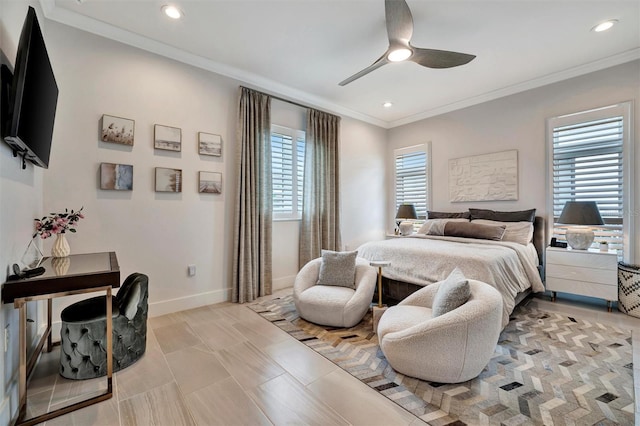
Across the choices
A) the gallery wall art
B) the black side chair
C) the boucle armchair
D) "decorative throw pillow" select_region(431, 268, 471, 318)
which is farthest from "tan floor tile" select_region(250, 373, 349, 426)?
the gallery wall art

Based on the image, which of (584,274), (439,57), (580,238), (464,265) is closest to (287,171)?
(439,57)

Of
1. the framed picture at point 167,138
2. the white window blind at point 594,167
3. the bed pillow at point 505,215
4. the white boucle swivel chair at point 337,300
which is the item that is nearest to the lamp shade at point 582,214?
the white window blind at point 594,167

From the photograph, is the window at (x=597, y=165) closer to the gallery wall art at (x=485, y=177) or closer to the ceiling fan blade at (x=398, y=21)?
the gallery wall art at (x=485, y=177)

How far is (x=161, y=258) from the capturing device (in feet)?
9.97

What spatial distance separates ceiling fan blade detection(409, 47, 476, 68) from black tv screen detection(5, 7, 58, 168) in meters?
2.63

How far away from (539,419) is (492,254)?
5.13 ft

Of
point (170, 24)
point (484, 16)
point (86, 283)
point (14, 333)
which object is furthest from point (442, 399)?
point (170, 24)

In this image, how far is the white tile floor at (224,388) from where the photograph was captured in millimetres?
1570

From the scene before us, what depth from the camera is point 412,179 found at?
5.40m

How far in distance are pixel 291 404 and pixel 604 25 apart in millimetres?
4326

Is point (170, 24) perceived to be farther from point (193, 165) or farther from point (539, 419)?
point (539, 419)

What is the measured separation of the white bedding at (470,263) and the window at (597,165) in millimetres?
883

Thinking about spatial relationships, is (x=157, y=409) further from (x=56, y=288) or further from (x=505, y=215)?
(x=505, y=215)

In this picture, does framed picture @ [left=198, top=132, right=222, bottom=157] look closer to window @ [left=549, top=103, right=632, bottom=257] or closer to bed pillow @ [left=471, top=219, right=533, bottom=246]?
bed pillow @ [left=471, top=219, right=533, bottom=246]
